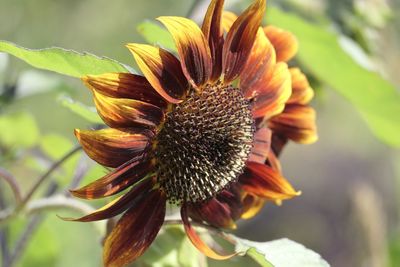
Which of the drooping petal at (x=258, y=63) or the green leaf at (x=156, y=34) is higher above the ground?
the drooping petal at (x=258, y=63)

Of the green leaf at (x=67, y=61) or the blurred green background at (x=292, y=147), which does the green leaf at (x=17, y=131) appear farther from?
the green leaf at (x=67, y=61)

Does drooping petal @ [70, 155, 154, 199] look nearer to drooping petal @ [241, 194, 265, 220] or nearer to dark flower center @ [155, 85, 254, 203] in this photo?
dark flower center @ [155, 85, 254, 203]

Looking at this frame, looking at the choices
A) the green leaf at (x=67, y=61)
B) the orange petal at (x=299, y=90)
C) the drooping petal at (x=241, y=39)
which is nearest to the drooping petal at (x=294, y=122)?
the orange petal at (x=299, y=90)

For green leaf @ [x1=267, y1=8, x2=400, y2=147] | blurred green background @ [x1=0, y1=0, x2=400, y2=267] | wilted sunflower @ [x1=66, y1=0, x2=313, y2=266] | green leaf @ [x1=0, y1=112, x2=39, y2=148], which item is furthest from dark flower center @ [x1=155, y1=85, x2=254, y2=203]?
green leaf @ [x1=0, y1=112, x2=39, y2=148]

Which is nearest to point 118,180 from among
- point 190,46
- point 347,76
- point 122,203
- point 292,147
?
point 122,203

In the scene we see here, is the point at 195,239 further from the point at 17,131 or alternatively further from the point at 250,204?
the point at 17,131

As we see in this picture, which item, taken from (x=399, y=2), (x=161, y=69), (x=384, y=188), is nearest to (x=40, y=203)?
(x=161, y=69)

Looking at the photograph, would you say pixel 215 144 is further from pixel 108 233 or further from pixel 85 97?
pixel 85 97
